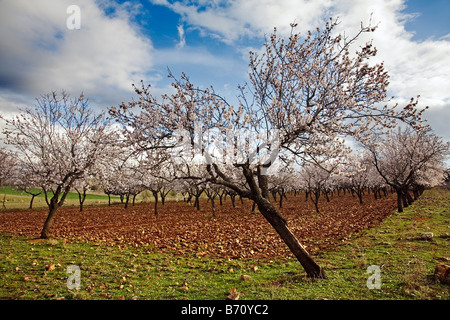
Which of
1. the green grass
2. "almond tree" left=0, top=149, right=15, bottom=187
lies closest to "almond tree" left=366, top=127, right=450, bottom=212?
the green grass

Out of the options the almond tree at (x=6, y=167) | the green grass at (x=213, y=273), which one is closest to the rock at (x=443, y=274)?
the green grass at (x=213, y=273)

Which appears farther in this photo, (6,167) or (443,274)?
(6,167)

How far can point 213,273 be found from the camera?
8953 millimetres

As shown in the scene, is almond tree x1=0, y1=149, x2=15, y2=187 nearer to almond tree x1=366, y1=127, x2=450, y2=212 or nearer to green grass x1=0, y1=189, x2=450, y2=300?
green grass x1=0, y1=189, x2=450, y2=300

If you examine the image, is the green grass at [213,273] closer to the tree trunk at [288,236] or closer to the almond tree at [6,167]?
the tree trunk at [288,236]

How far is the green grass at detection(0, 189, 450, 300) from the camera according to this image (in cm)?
652

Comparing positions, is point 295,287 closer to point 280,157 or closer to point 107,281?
point 280,157

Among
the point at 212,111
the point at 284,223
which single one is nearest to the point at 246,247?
the point at 284,223

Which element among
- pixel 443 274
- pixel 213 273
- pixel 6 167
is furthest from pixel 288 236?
pixel 6 167

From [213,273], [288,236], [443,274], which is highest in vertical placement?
[288,236]

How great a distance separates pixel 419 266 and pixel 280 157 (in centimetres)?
587

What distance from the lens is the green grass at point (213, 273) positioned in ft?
21.4

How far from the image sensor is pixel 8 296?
6535 millimetres

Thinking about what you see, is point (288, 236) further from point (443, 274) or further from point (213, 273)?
point (443, 274)
